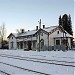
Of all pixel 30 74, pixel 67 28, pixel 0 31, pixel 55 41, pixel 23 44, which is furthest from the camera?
pixel 0 31

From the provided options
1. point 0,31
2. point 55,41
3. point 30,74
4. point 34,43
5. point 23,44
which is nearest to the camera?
point 30,74

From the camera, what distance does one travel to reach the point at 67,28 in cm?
8500

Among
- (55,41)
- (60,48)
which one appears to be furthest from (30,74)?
(55,41)

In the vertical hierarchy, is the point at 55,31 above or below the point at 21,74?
above

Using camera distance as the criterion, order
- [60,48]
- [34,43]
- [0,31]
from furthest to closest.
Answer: [0,31] → [34,43] → [60,48]

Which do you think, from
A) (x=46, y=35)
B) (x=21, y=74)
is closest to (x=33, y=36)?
(x=46, y=35)

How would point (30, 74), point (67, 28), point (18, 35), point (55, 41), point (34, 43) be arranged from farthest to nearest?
point (67, 28) < point (18, 35) < point (34, 43) < point (55, 41) < point (30, 74)

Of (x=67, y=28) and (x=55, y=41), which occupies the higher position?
(x=67, y=28)

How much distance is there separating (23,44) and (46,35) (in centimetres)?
1159

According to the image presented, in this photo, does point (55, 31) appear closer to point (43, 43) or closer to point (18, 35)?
point (43, 43)

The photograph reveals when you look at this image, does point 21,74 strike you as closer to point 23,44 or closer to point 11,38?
point 23,44

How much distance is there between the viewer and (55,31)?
205 ft

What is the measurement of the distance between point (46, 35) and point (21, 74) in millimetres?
49716

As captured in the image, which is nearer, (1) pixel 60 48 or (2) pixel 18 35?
(1) pixel 60 48
